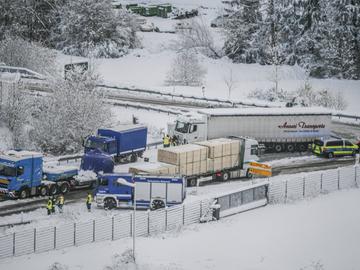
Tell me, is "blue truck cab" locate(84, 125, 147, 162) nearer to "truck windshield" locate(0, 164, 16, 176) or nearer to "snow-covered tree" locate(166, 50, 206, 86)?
"truck windshield" locate(0, 164, 16, 176)

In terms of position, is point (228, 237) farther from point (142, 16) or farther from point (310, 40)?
point (142, 16)

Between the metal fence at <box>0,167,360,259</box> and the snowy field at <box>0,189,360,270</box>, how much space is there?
0.53 metres

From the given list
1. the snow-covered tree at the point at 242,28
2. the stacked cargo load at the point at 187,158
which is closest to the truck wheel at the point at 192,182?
the stacked cargo load at the point at 187,158

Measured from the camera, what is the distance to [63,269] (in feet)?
104

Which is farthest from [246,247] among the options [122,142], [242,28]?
[242,28]

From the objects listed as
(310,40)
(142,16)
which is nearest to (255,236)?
(310,40)

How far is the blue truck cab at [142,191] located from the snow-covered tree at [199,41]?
58.5 meters

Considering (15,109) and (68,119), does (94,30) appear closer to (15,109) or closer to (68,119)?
(15,109)

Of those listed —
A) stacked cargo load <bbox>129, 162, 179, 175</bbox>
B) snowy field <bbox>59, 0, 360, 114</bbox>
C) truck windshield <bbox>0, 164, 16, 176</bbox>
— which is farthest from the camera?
snowy field <bbox>59, 0, 360, 114</bbox>

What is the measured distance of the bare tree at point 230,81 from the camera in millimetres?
80881

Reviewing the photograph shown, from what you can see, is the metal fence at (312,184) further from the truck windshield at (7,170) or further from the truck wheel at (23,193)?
the truck windshield at (7,170)

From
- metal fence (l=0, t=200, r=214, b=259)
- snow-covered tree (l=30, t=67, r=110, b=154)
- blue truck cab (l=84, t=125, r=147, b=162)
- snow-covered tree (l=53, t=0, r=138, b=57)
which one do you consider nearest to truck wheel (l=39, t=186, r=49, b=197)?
blue truck cab (l=84, t=125, r=147, b=162)

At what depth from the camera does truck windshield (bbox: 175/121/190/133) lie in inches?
2111

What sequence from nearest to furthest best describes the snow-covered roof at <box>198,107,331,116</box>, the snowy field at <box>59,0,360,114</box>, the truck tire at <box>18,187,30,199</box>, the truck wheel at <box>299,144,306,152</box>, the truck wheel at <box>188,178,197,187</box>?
the truck tire at <box>18,187,30,199</box> → the truck wheel at <box>188,178,197,187</box> → the snow-covered roof at <box>198,107,331,116</box> → the truck wheel at <box>299,144,306,152</box> → the snowy field at <box>59,0,360,114</box>
